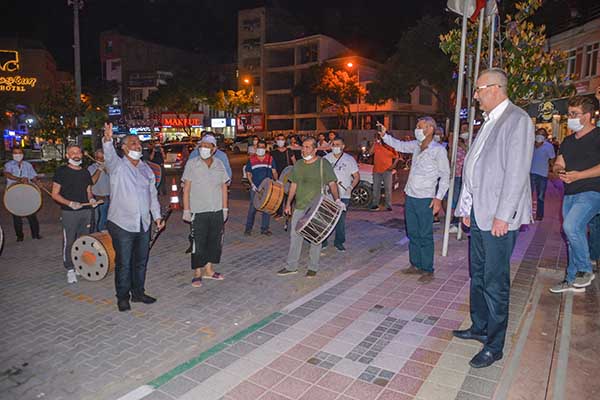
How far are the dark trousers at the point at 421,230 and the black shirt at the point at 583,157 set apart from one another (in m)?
1.71

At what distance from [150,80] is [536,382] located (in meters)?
75.7

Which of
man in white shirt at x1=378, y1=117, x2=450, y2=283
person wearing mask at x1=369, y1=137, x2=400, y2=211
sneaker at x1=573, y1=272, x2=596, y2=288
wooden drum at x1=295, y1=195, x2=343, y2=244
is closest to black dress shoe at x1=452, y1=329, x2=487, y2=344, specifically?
man in white shirt at x1=378, y1=117, x2=450, y2=283

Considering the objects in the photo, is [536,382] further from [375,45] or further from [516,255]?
[375,45]

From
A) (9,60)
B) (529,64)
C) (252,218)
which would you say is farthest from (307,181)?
(9,60)

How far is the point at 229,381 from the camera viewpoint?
12.7ft

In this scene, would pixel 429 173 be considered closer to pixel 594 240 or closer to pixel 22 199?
pixel 594 240

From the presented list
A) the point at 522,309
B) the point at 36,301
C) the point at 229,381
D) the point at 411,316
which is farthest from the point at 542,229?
the point at 36,301

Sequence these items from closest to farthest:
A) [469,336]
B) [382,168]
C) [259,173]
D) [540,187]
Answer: [469,336] < [259,173] < [540,187] < [382,168]

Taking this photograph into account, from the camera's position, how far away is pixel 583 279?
5508 mm

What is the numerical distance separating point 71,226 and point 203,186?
7.24ft

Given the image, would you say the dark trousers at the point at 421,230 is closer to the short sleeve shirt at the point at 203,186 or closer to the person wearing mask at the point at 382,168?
the short sleeve shirt at the point at 203,186

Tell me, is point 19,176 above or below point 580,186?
below

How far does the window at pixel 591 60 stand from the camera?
1009 inches

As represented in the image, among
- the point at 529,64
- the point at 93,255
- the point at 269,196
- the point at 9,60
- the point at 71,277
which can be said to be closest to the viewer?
the point at 93,255
